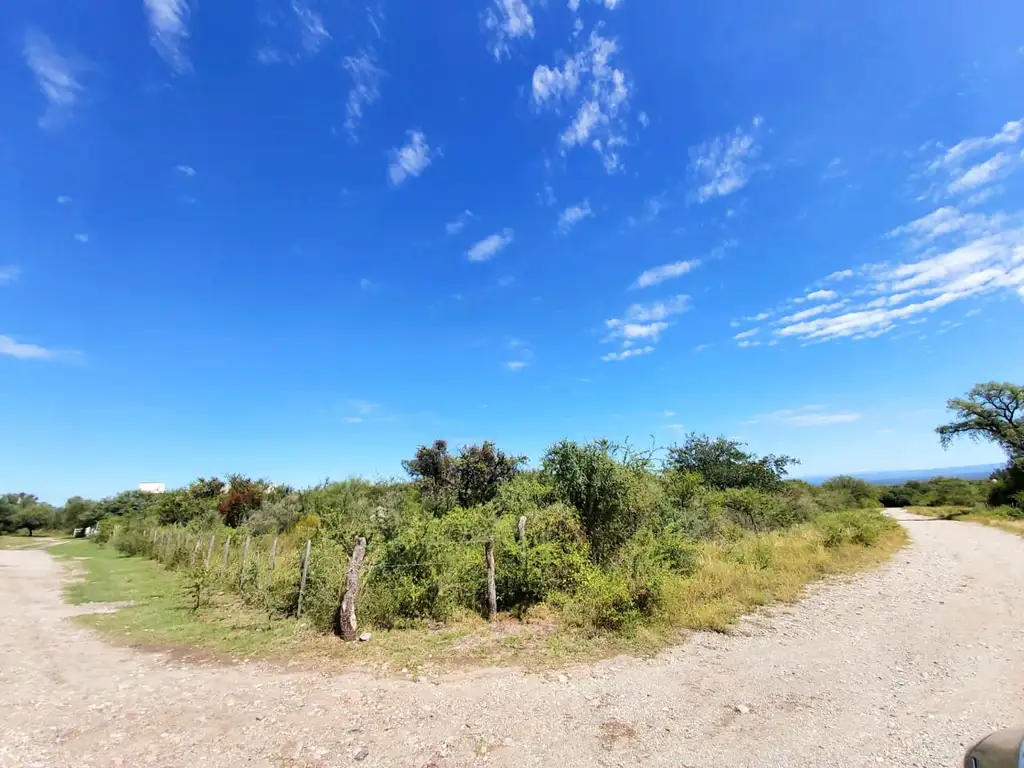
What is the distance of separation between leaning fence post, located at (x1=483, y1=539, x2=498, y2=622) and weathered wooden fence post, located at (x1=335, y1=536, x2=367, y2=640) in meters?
2.28

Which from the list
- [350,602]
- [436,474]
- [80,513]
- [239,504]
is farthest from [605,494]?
[80,513]

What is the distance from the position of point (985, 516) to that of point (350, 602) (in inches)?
1380

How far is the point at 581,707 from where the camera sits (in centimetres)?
482

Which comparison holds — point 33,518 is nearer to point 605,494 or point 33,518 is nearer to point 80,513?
Answer: point 80,513

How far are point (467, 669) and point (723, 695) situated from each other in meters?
3.13

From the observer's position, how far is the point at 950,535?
62.6 ft

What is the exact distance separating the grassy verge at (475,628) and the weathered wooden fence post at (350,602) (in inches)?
8.0

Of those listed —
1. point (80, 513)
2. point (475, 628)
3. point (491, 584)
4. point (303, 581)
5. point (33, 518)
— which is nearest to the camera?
point (475, 628)

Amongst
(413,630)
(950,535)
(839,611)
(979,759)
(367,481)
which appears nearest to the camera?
(979,759)

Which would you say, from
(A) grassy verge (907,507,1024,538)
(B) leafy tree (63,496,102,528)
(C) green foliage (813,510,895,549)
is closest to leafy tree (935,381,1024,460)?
(A) grassy verge (907,507,1024,538)

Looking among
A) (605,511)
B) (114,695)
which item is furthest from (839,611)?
(114,695)

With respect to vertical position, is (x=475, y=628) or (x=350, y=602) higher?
(x=350, y=602)

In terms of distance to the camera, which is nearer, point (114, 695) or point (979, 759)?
point (979, 759)

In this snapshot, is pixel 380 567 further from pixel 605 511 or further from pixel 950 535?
pixel 950 535
